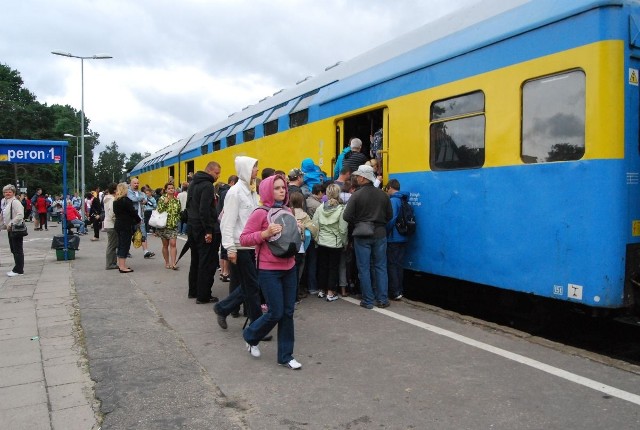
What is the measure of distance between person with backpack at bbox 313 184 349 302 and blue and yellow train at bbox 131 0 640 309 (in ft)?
2.96

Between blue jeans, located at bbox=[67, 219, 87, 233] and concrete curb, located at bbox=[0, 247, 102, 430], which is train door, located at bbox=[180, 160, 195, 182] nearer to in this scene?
blue jeans, located at bbox=[67, 219, 87, 233]

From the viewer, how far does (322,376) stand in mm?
4285

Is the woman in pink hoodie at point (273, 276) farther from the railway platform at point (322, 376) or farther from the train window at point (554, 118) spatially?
the train window at point (554, 118)

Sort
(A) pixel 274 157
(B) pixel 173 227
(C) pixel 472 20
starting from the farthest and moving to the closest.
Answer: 1. (A) pixel 274 157
2. (B) pixel 173 227
3. (C) pixel 472 20

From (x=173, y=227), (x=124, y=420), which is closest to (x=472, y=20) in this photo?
Answer: (x=124, y=420)

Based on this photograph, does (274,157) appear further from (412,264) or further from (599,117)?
(599,117)

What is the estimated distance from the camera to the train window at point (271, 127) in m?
11.0

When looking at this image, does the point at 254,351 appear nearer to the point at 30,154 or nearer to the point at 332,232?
the point at 332,232

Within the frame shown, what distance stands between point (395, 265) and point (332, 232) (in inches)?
37.2

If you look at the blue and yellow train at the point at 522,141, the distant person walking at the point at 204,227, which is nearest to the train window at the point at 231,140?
the blue and yellow train at the point at 522,141

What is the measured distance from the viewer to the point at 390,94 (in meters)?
7.12

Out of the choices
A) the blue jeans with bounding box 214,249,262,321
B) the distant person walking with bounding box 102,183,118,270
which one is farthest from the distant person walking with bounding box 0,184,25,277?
the blue jeans with bounding box 214,249,262,321

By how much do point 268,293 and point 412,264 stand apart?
3.04 m

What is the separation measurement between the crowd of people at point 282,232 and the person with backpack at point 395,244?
0.01 m
